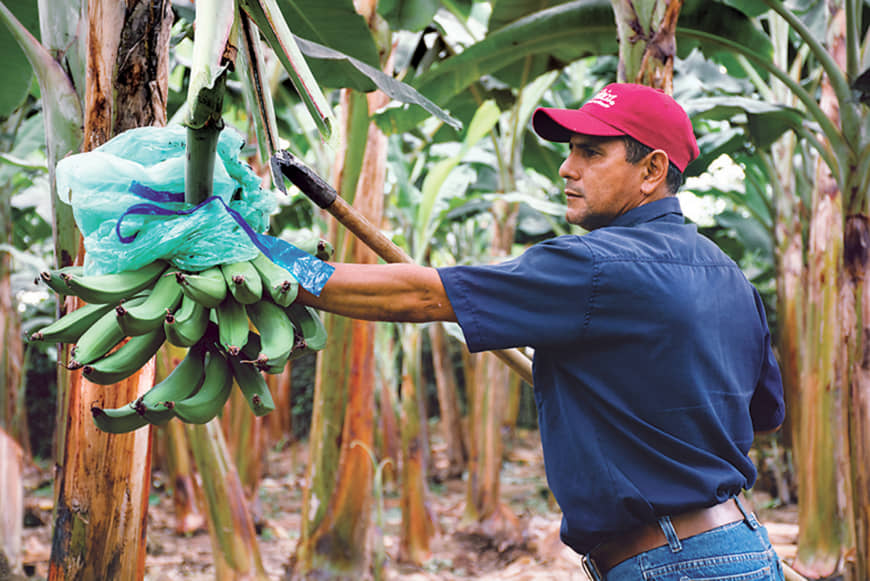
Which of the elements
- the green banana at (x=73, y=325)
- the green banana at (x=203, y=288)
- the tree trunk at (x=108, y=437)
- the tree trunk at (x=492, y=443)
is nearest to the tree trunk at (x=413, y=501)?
the tree trunk at (x=492, y=443)

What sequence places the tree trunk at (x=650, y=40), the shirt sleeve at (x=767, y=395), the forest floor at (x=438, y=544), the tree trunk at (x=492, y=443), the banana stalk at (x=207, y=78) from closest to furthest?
the banana stalk at (x=207, y=78) < the shirt sleeve at (x=767, y=395) < the tree trunk at (x=650, y=40) < the forest floor at (x=438, y=544) < the tree trunk at (x=492, y=443)

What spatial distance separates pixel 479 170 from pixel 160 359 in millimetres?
4153

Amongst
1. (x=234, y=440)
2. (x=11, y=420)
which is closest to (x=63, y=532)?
(x=234, y=440)

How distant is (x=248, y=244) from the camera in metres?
1.08

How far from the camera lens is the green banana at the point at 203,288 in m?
0.98

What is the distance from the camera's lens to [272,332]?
105cm

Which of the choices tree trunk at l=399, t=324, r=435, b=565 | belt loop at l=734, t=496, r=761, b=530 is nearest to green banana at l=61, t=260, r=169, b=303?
belt loop at l=734, t=496, r=761, b=530

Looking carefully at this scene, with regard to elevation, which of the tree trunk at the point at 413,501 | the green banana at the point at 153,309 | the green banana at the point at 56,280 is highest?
the green banana at the point at 56,280

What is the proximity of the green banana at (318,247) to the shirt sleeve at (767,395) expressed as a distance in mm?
910

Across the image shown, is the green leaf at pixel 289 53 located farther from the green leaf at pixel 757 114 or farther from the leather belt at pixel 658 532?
the green leaf at pixel 757 114

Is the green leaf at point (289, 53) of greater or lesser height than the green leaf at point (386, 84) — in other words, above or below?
below

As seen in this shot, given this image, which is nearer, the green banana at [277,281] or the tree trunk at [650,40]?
the green banana at [277,281]

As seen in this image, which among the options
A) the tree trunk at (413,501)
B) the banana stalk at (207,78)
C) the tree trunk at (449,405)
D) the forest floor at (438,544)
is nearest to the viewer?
the banana stalk at (207,78)

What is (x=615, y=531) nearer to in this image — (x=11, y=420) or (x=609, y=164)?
(x=609, y=164)
